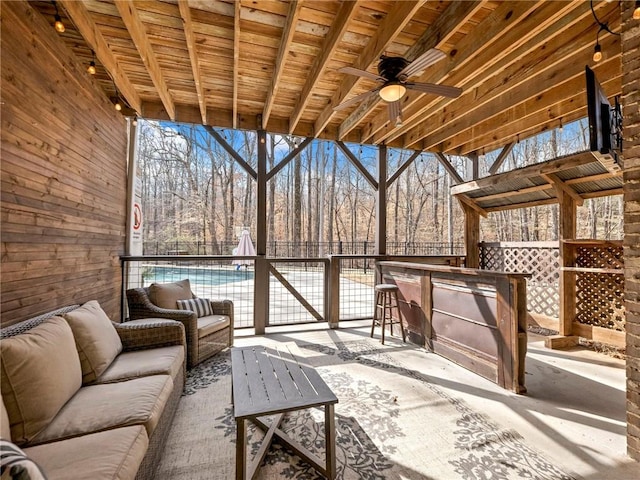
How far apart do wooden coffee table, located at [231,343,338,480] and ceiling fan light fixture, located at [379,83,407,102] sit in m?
2.47

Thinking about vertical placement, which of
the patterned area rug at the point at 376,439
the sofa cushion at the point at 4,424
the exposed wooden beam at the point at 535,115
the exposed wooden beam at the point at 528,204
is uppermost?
Answer: the exposed wooden beam at the point at 535,115

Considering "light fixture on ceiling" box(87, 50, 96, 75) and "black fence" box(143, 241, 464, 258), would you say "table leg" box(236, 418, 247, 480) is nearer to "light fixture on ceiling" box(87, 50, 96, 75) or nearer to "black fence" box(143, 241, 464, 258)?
"light fixture on ceiling" box(87, 50, 96, 75)

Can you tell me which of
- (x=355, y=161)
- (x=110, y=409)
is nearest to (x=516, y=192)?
(x=355, y=161)

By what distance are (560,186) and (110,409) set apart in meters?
5.29

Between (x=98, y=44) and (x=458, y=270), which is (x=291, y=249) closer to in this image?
(x=458, y=270)

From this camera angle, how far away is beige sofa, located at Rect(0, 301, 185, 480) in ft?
4.19

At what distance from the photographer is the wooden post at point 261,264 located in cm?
445

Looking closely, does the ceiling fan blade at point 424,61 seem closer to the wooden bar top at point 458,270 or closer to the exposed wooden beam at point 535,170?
the wooden bar top at point 458,270

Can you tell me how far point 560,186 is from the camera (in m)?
4.05

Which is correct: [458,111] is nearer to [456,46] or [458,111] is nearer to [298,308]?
[456,46]

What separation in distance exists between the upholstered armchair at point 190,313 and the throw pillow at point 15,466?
2.22 meters

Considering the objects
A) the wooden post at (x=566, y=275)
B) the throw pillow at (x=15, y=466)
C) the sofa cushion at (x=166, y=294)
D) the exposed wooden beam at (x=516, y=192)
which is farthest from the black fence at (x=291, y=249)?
the throw pillow at (x=15, y=466)

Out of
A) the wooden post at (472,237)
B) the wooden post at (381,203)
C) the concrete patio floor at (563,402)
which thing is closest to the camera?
the concrete patio floor at (563,402)

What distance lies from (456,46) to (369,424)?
11.2ft
